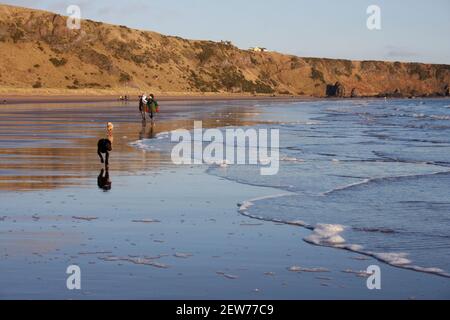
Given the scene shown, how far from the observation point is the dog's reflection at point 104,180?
13.6 meters

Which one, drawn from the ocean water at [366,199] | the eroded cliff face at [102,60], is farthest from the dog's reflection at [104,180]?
the eroded cliff face at [102,60]

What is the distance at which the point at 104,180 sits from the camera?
14.5 meters

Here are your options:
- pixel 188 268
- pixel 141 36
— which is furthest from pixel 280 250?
pixel 141 36

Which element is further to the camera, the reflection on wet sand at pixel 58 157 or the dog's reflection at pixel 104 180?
the reflection on wet sand at pixel 58 157

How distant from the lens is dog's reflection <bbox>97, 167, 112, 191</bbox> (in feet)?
44.8

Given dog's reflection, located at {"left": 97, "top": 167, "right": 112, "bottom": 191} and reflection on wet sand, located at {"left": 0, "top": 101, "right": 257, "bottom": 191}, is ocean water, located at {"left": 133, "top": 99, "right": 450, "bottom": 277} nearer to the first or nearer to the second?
reflection on wet sand, located at {"left": 0, "top": 101, "right": 257, "bottom": 191}

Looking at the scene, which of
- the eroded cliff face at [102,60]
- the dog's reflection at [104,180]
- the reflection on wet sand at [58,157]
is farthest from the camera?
the eroded cliff face at [102,60]

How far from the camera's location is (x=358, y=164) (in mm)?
18922

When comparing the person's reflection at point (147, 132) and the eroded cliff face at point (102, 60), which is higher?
the eroded cliff face at point (102, 60)

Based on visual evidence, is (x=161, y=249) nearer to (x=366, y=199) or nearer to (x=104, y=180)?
(x=366, y=199)

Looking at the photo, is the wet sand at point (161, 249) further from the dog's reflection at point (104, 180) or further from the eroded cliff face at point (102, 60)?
the eroded cliff face at point (102, 60)

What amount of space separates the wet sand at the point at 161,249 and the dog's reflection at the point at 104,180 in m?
0.13

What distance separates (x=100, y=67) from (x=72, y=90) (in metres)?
20.6
